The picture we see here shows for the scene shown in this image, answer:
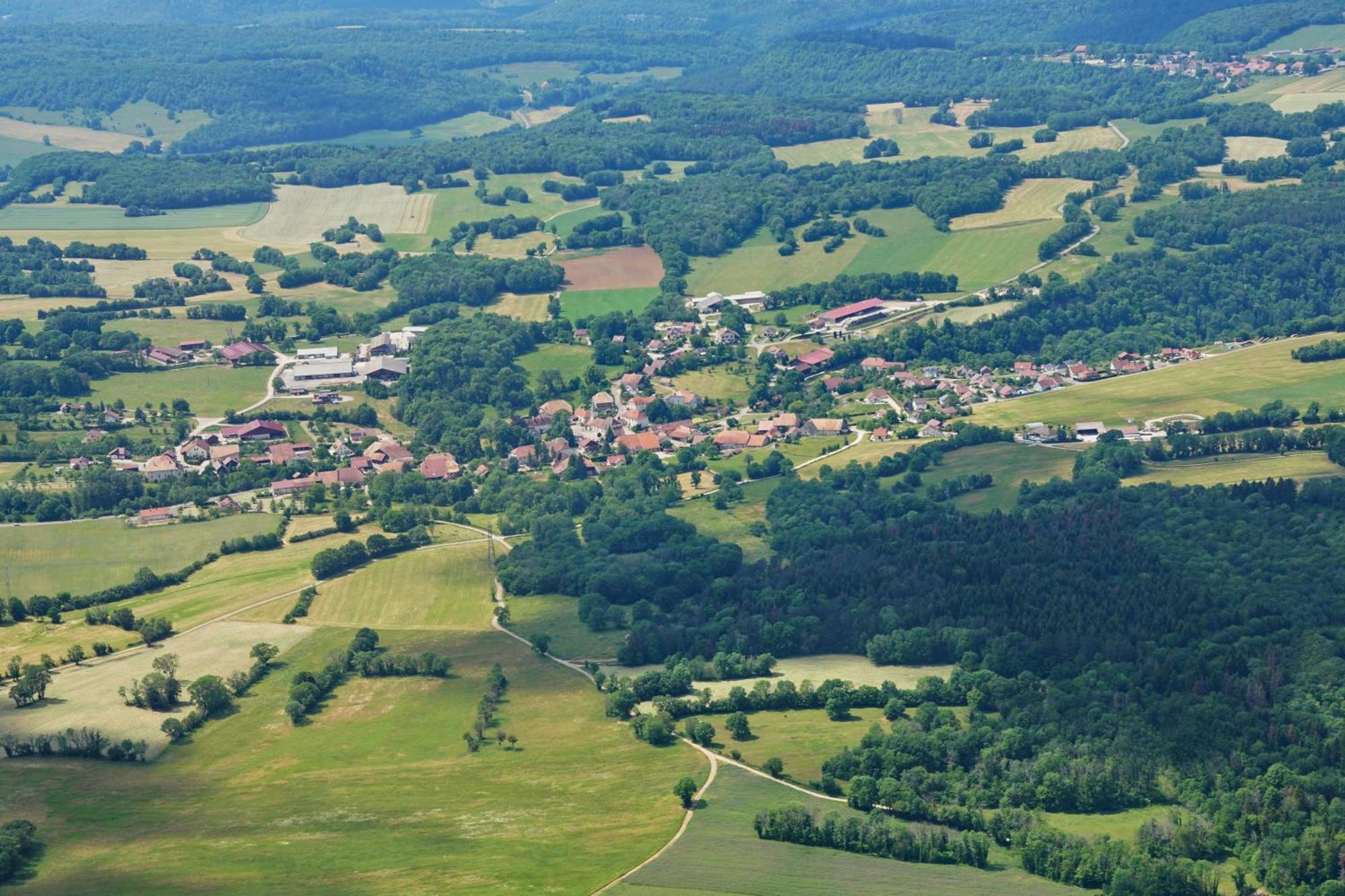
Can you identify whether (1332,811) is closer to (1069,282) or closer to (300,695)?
(300,695)

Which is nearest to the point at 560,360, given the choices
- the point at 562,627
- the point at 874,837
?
the point at 562,627

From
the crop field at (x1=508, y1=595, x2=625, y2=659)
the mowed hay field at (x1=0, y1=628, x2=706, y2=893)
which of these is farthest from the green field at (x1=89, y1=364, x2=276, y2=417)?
the mowed hay field at (x1=0, y1=628, x2=706, y2=893)

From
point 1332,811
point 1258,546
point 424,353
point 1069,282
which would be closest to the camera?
point 1332,811

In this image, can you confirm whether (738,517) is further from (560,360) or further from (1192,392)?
(560,360)

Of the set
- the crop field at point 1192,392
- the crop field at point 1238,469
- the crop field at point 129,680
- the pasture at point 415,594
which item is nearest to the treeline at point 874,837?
the crop field at point 129,680

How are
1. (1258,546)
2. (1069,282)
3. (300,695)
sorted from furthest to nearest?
(1069,282) < (1258,546) < (300,695)

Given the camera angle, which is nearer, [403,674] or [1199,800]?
[1199,800]

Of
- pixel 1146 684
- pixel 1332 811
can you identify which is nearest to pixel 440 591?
pixel 1146 684
